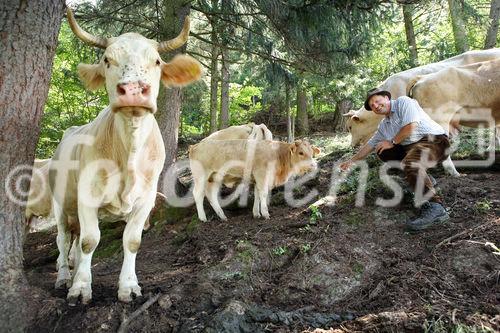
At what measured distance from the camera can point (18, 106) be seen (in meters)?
4.28

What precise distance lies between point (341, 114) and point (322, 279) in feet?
47.6

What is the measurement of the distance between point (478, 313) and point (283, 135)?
1702cm

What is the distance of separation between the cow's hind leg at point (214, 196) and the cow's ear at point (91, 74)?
13.7 ft

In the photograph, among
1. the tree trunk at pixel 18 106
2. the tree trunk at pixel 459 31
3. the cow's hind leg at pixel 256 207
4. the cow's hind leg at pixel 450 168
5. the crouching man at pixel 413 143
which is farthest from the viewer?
the tree trunk at pixel 459 31

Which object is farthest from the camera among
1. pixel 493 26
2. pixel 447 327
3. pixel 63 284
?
pixel 493 26

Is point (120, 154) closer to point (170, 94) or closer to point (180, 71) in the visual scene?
point (180, 71)

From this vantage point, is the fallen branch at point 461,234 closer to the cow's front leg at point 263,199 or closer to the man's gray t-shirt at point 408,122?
the man's gray t-shirt at point 408,122

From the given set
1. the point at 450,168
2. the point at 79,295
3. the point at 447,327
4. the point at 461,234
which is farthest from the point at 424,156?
the point at 79,295

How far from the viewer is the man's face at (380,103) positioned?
611cm

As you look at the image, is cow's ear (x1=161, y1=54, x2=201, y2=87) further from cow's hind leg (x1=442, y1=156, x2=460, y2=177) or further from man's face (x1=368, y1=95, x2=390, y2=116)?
cow's hind leg (x1=442, y1=156, x2=460, y2=177)

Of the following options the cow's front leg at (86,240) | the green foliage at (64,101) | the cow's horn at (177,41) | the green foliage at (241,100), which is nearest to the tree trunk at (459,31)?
the cow's horn at (177,41)

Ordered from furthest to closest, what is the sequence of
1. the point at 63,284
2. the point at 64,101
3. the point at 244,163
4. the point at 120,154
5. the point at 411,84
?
1. the point at 64,101
2. the point at 411,84
3. the point at 244,163
4. the point at 63,284
5. the point at 120,154

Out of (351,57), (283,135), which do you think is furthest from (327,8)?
(283,135)

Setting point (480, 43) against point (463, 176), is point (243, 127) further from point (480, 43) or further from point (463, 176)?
point (480, 43)
